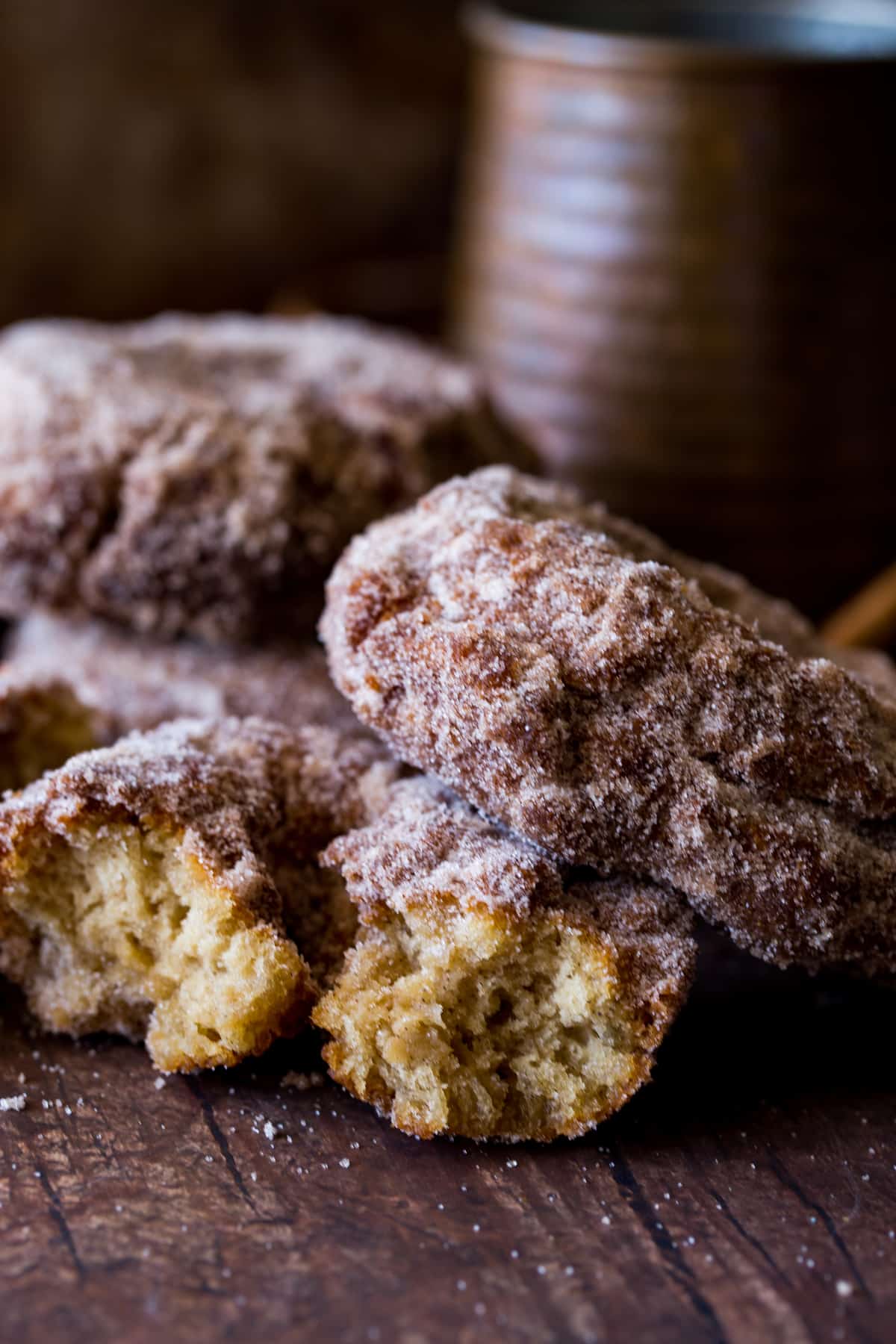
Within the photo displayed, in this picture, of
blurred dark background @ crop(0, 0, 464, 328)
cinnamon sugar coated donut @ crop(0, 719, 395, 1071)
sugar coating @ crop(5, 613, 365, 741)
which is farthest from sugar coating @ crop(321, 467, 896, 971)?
blurred dark background @ crop(0, 0, 464, 328)

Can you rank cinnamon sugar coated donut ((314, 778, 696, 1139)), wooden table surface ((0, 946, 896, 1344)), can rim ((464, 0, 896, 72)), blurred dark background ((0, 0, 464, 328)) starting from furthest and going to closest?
blurred dark background ((0, 0, 464, 328))
can rim ((464, 0, 896, 72))
cinnamon sugar coated donut ((314, 778, 696, 1139))
wooden table surface ((0, 946, 896, 1344))

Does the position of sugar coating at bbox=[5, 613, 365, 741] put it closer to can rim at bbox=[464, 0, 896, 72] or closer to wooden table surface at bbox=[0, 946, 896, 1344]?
wooden table surface at bbox=[0, 946, 896, 1344]

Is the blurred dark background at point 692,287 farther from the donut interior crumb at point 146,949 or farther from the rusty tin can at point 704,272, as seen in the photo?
the donut interior crumb at point 146,949

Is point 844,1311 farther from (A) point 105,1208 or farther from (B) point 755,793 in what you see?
(A) point 105,1208

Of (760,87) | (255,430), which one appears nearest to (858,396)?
(760,87)

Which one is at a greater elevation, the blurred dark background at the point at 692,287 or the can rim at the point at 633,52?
the can rim at the point at 633,52

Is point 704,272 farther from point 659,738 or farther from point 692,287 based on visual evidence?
point 659,738

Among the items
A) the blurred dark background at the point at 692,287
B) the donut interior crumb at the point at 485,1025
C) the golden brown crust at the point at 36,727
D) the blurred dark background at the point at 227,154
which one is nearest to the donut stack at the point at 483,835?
the donut interior crumb at the point at 485,1025
